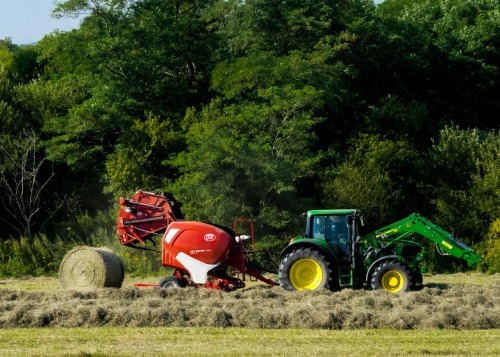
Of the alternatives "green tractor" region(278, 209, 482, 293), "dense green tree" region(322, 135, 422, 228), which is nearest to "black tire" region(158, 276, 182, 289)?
"green tractor" region(278, 209, 482, 293)

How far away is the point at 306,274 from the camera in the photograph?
2186 centimetres

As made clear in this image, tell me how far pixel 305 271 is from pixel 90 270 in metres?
4.85

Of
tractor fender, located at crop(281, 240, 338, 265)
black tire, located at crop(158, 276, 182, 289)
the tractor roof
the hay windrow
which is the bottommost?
the hay windrow

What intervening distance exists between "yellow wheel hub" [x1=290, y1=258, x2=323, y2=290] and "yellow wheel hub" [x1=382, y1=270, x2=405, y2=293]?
4.41 feet

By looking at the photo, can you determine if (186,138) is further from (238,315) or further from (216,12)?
(238,315)

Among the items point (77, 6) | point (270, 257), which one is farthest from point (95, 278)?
point (77, 6)

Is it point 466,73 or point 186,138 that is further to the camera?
point 466,73

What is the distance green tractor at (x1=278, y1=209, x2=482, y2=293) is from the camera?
69.9ft

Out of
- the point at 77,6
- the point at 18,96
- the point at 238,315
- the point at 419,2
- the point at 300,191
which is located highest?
the point at 419,2

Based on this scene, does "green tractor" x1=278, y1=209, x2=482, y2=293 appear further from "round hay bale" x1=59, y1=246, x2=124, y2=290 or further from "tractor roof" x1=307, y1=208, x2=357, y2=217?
"round hay bale" x1=59, y1=246, x2=124, y2=290

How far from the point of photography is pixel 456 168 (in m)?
37.4

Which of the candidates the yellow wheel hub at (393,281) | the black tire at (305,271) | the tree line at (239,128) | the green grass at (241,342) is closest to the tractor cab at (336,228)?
the black tire at (305,271)

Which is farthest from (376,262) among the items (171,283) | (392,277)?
(171,283)

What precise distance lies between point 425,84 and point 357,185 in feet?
43.1
